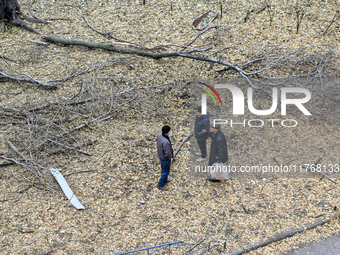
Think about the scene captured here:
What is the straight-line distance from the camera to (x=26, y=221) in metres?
6.26

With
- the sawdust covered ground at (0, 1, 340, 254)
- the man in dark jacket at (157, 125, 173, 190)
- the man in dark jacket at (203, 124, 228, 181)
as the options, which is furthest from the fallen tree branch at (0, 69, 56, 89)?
the man in dark jacket at (203, 124, 228, 181)

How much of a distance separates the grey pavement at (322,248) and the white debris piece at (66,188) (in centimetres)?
363

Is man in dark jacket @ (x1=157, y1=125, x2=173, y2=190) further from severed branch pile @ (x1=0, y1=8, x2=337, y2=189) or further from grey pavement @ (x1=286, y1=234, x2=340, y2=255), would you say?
grey pavement @ (x1=286, y1=234, x2=340, y2=255)

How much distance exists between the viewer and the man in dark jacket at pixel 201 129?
7.39m

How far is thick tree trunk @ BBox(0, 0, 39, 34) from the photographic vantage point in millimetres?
11344

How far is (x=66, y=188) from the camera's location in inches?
270

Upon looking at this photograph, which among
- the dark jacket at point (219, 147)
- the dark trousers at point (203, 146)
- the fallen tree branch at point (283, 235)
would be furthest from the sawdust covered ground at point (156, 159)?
the dark jacket at point (219, 147)

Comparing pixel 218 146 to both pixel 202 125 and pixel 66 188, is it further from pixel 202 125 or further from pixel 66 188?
pixel 66 188

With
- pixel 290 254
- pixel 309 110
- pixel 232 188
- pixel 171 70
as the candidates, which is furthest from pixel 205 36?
pixel 290 254

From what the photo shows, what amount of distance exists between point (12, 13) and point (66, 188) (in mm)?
7165

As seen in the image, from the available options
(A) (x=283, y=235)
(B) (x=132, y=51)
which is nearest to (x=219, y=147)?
(A) (x=283, y=235)

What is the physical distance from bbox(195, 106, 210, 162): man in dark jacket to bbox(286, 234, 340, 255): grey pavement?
2681 millimetres

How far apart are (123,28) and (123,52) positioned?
146cm

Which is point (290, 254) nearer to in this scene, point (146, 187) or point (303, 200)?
point (303, 200)
